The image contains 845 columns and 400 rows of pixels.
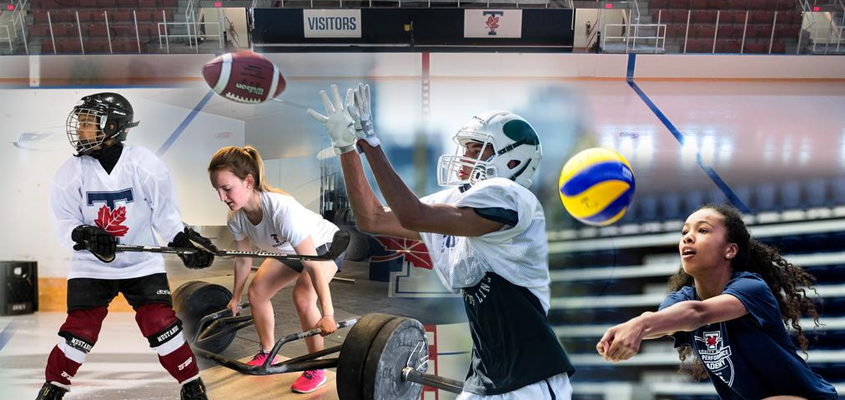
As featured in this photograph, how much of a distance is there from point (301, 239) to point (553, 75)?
8533mm

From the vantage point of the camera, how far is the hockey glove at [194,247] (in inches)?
121

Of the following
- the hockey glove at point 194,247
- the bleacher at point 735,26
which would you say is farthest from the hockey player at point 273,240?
the bleacher at point 735,26

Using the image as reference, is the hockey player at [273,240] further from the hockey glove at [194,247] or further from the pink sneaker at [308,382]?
the hockey glove at [194,247]

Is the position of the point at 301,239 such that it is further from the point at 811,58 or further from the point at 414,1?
the point at 811,58

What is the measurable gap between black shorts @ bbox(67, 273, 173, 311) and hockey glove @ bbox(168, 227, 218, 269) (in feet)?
0.52

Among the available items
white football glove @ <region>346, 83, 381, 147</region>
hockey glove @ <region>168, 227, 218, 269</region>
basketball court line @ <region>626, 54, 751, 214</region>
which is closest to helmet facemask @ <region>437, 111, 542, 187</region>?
white football glove @ <region>346, 83, 381, 147</region>

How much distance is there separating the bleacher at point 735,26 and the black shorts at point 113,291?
1074 centimetres

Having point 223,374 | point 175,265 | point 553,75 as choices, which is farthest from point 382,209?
point 553,75

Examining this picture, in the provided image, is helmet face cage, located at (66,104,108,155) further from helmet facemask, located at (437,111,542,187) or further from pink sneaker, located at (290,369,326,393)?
helmet facemask, located at (437,111,542,187)

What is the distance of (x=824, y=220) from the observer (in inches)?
188

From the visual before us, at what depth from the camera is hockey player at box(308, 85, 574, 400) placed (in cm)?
183

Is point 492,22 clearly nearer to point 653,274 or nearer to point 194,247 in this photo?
point 653,274

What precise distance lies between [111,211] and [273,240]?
751 millimetres

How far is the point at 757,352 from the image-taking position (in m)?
2.08
